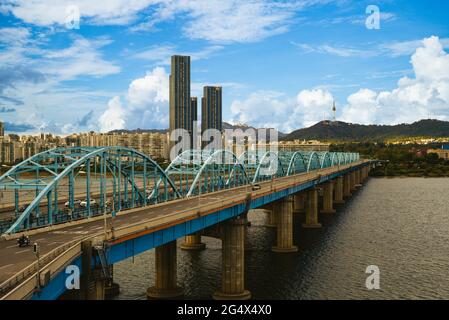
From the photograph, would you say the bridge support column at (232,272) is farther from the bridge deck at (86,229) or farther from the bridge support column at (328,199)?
the bridge support column at (328,199)

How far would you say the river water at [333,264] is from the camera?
59062 mm

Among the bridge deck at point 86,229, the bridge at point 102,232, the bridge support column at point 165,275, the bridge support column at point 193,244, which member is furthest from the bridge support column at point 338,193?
the bridge support column at point 165,275

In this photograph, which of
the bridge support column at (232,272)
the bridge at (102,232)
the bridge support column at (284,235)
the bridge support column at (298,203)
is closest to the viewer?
the bridge at (102,232)

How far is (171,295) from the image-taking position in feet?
182

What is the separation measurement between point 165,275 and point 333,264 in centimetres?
2715

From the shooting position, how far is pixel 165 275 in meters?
55.4

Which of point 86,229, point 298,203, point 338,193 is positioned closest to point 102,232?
point 86,229

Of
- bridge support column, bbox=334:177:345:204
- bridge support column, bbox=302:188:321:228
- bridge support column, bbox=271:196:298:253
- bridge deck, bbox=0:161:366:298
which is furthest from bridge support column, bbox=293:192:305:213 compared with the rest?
bridge deck, bbox=0:161:366:298

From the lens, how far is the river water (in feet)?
194

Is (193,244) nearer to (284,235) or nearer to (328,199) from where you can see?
(284,235)

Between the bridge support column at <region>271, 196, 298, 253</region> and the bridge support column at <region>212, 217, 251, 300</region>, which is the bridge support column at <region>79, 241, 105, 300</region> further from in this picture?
the bridge support column at <region>271, 196, 298, 253</region>

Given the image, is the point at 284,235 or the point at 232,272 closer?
the point at 232,272

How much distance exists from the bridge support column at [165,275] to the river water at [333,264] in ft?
5.67
